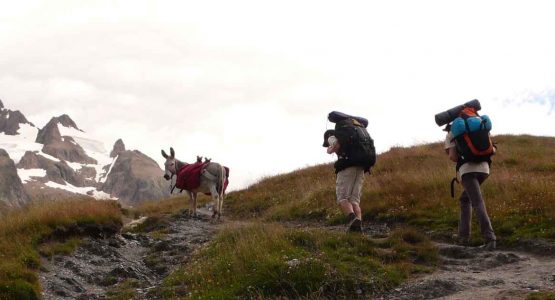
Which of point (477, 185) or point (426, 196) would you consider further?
Result: point (426, 196)

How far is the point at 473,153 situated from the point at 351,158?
2976 millimetres

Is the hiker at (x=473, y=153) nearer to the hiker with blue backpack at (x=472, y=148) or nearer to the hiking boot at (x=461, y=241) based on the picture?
the hiker with blue backpack at (x=472, y=148)

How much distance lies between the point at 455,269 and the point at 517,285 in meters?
1.74

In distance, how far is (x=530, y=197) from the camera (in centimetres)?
1486

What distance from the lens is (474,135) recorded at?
12.2 m

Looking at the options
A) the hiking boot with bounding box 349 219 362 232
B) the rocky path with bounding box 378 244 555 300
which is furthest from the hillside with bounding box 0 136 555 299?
the hiking boot with bounding box 349 219 362 232

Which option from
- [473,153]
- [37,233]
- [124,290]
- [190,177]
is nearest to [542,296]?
[473,153]

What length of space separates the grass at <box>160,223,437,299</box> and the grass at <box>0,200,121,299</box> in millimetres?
2707

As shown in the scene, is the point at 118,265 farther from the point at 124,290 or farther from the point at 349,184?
the point at 349,184

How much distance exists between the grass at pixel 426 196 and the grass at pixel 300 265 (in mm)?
2523

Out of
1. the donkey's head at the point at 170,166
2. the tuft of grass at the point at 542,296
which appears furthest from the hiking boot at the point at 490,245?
the donkey's head at the point at 170,166

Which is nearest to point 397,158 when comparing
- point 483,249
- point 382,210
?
point 382,210

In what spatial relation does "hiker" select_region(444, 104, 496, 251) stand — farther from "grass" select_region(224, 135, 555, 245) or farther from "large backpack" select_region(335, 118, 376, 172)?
"large backpack" select_region(335, 118, 376, 172)

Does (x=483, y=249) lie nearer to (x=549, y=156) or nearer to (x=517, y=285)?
(x=517, y=285)
